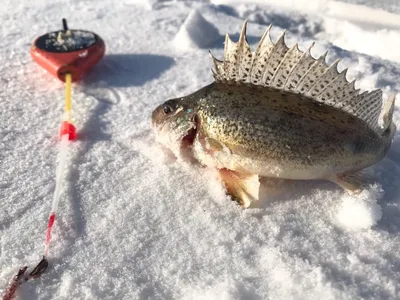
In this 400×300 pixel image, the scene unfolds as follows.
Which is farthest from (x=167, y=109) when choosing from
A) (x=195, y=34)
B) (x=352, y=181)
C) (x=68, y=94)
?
(x=195, y=34)

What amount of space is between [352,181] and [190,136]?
833mm

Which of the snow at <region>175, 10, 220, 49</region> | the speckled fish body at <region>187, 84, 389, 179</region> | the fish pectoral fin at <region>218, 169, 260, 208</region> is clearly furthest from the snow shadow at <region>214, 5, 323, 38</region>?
the fish pectoral fin at <region>218, 169, 260, 208</region>

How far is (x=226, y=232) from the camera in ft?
7.02

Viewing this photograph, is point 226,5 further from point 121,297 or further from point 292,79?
point 121,297

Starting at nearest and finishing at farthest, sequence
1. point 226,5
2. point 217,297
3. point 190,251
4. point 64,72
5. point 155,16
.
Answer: point 217,297 → point 190,251 → point 64,72 → point 155,16 → point 226,5

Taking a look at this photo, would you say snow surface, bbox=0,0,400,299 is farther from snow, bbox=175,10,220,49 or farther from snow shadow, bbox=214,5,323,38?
snow shadow, bbox=214,5,323,38

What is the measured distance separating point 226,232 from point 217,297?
379mm

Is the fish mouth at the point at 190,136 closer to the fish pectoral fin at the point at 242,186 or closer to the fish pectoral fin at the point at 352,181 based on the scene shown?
the fish pectoral fin at the point at 242,186

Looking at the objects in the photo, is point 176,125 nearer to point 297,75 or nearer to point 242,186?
point 242,186

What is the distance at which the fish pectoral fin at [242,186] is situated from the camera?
224cm

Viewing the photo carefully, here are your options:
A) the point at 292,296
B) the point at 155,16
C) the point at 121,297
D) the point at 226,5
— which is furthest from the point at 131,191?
the point at 226,5

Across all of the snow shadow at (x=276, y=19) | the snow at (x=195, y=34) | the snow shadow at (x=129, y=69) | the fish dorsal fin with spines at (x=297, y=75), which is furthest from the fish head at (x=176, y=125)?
the snow shadow at (x=276, y=19)

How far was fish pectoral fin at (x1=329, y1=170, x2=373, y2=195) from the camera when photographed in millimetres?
2285

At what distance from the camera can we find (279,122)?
2.26m
